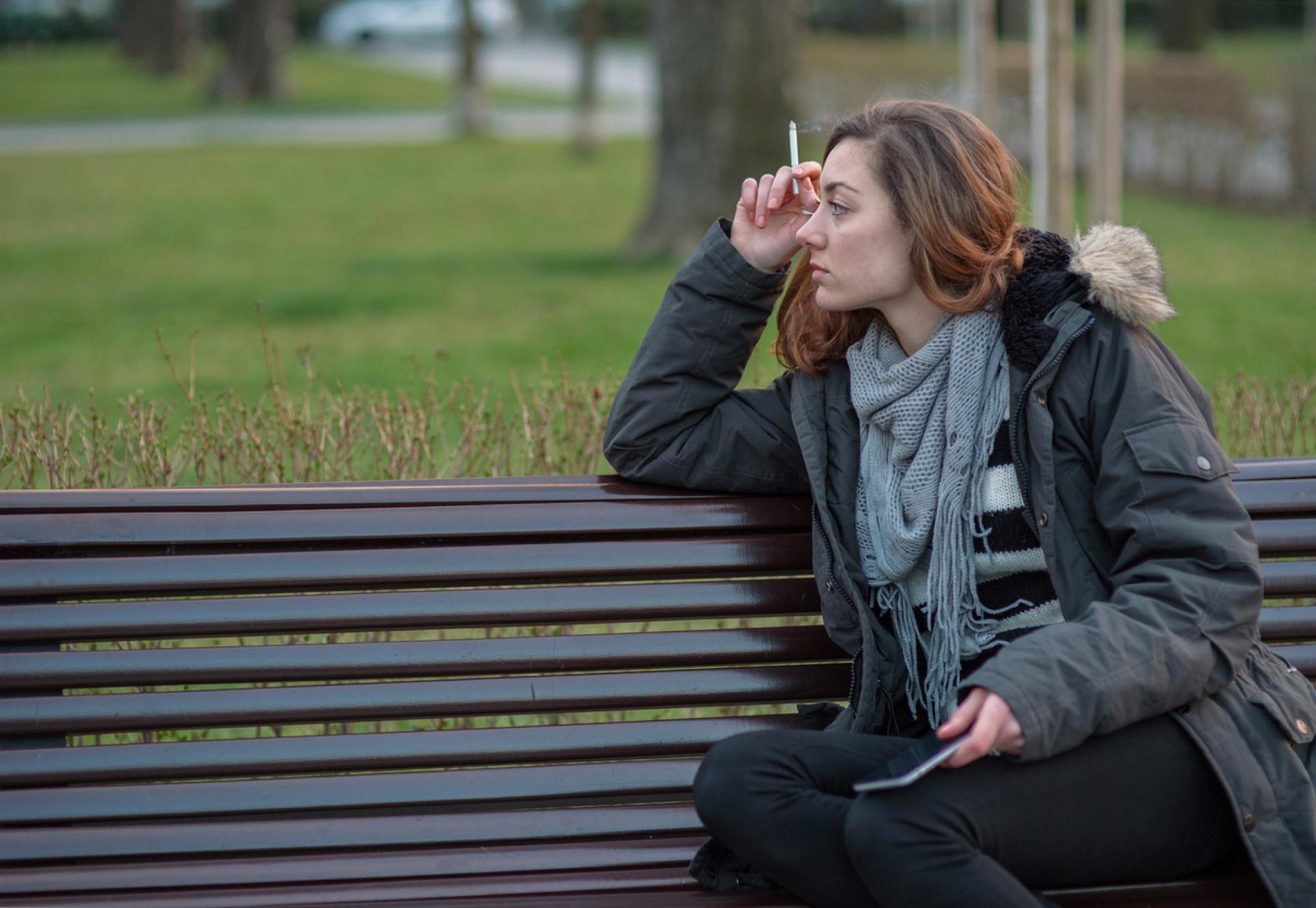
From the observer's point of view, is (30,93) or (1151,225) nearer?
(1151,225)

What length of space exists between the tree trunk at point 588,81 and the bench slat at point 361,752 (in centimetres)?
1635

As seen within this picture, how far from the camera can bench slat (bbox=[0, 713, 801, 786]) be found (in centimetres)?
269

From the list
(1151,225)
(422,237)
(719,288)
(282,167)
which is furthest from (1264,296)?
(282,167)

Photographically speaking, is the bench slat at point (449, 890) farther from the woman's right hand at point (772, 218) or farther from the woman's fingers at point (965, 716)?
the woman's right hand at point (772, 218)

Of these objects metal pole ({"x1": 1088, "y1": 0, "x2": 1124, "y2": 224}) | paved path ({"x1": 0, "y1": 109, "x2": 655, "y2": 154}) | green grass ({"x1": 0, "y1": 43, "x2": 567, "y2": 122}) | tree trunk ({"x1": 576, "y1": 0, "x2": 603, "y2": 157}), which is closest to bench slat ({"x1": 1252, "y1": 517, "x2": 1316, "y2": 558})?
metal pole ({"x1": 1088, "y1": 0, "x2": 1124, "y2": 224})

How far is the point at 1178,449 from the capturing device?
2363mm

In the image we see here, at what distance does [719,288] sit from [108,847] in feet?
4.64

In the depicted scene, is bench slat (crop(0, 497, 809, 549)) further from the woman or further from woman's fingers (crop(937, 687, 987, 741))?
woman's fingers (crop(937, 687, 987, 741))

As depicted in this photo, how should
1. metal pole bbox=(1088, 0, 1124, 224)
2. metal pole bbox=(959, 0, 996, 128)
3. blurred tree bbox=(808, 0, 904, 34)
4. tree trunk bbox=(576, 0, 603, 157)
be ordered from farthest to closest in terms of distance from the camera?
blurred tree bbox=(808, 0, 904, 34), tree trunk bbox=(576, 0, 603, 157), metal pole bbox=(959, 0, 996, 128), metal pole bbox=(1088, 0, 1124, 224)

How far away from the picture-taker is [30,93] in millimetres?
32594

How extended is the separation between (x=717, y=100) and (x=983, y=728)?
8478 mm

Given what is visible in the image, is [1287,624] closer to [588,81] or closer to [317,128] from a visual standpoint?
[588,81]

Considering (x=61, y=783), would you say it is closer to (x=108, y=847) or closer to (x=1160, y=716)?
(x=108, y=847)

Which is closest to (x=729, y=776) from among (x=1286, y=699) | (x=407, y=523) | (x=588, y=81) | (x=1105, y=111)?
(x=407, y=523)
